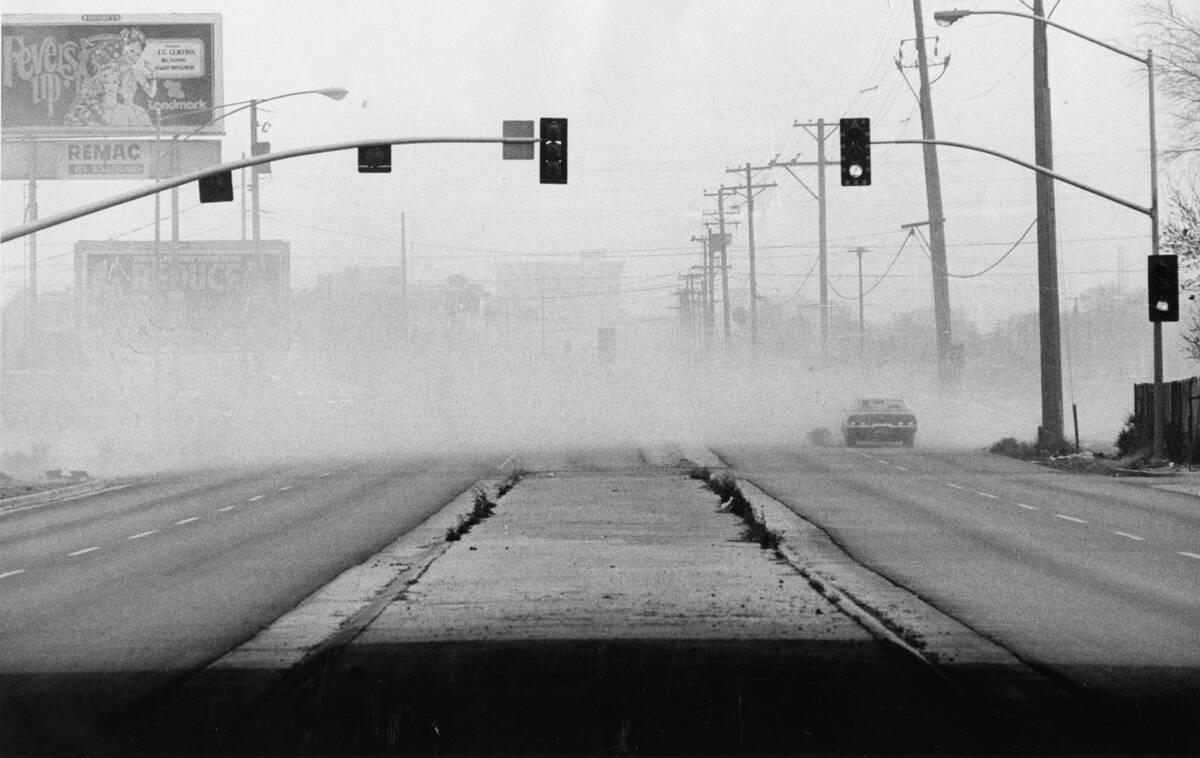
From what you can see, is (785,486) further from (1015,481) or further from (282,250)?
(282,250)

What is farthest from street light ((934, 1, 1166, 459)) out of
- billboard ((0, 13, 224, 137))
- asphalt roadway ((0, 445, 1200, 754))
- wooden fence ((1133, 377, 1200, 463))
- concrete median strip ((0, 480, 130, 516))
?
billboard ((0, 13, 224, 137))

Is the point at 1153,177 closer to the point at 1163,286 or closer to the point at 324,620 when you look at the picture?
the point at 1163,286

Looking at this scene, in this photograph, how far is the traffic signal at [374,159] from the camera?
3098cm

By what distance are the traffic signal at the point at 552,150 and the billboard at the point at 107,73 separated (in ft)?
140

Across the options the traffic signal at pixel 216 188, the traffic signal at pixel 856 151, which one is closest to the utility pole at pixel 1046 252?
the traffic signal at pixel 856 151

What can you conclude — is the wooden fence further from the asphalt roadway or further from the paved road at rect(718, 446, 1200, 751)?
the asphalt roadway

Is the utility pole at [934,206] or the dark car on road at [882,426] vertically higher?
the utility pole at [934,206]

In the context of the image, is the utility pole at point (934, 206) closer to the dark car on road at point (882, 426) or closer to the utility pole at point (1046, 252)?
the dark car on road at point (882, 426)

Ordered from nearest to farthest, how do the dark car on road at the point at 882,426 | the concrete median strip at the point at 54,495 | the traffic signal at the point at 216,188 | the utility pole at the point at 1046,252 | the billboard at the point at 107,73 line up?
the traffic signal at the point at 216,188
the concrete median strip at the point at 54,495
the utility pole at the point at 1046,252
the dark car on road at the point at 882,426
the billboard at the point at 107,73

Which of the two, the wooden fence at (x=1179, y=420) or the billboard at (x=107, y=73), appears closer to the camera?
the wooden fence at (x=1179, y=420)

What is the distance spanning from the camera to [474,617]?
15453 mm

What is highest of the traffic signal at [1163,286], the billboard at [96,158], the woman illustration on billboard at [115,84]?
the woman illustration on billboard at [115,84]

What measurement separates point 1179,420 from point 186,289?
6347 centimetres

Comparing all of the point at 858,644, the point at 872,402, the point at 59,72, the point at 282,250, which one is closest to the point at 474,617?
the point at 858,644
